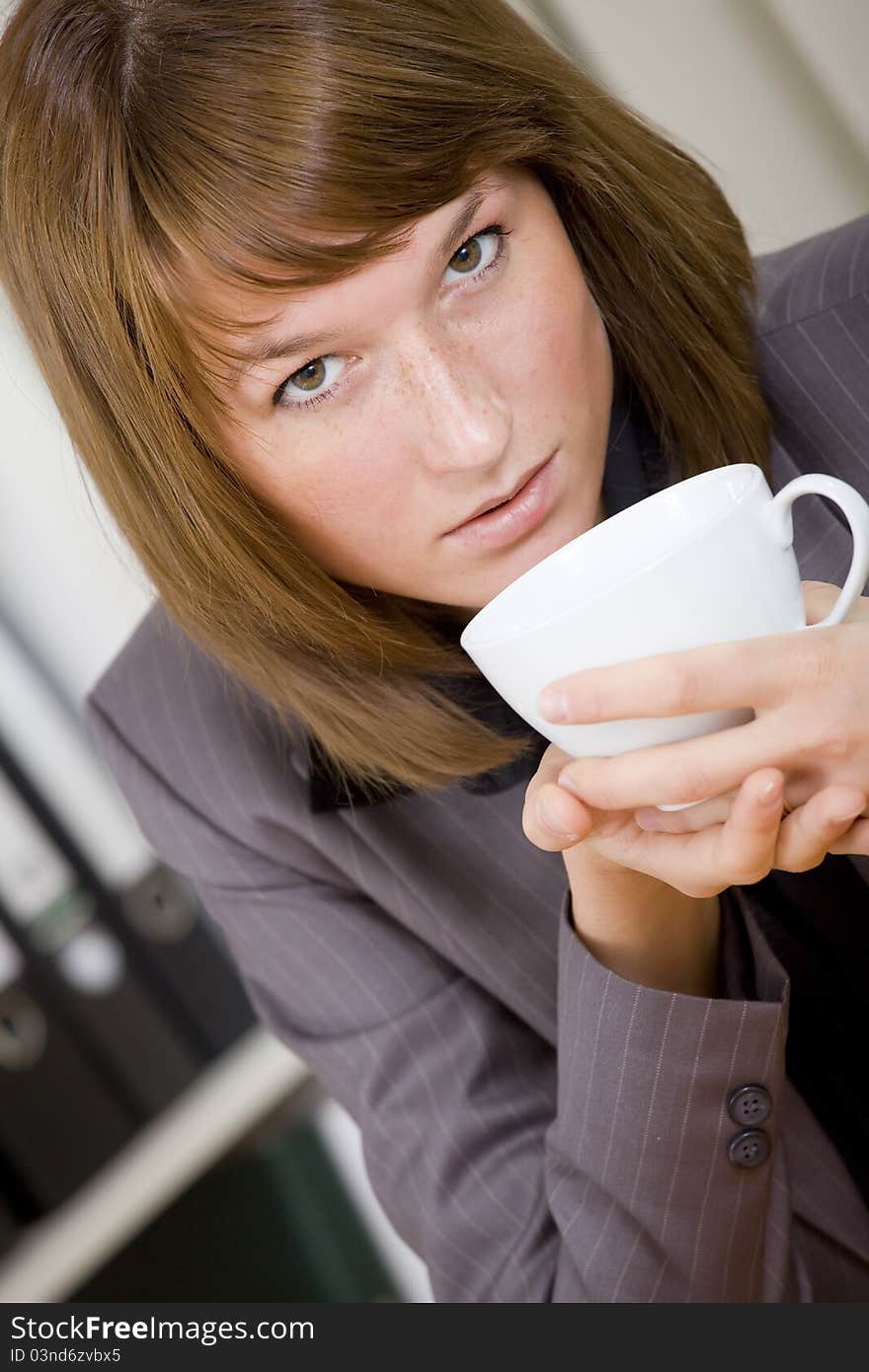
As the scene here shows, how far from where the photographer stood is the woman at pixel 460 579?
0.73m

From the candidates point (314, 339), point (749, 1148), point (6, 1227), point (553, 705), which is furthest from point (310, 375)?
point (6, 1227)

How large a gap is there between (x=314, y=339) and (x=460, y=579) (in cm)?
17

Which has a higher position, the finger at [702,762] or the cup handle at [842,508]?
the cup handle at [842,508]

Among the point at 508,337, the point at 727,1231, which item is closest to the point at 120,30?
the point at 508,337

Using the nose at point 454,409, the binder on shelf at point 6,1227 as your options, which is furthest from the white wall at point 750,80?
the binder on shelf at point 6,1227

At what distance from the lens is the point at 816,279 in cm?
98

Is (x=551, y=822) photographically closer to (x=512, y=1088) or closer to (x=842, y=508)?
(x=842, y=508)

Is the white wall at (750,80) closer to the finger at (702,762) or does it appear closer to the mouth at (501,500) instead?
the mouth at (501,500)

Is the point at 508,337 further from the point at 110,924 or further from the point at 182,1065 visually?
the point at 182,1065

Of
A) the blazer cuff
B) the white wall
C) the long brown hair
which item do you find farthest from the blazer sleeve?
the white wall

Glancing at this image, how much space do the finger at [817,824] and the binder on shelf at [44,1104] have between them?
0.72 metres

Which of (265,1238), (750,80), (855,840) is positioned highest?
(750,80)

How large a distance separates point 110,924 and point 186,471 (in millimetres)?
495

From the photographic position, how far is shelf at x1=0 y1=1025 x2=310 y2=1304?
3.75 ft
